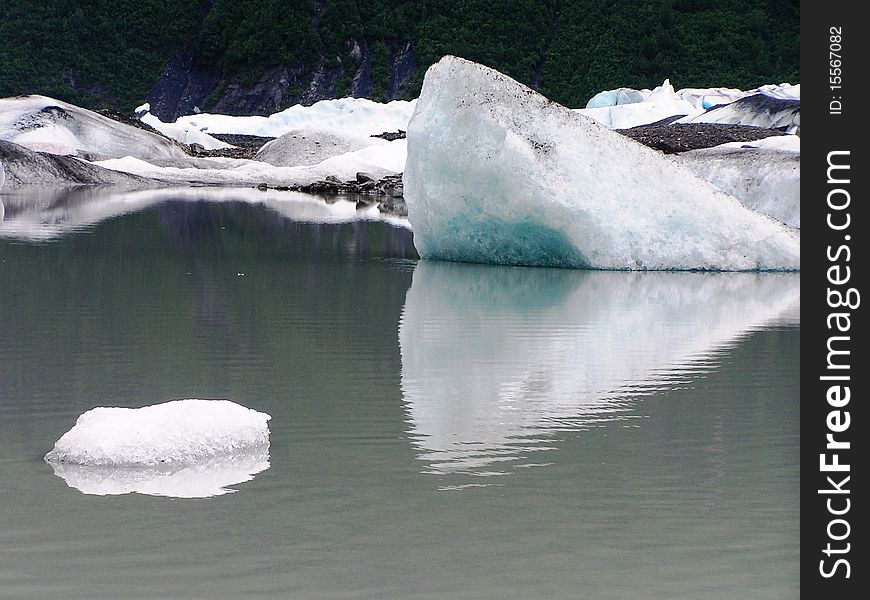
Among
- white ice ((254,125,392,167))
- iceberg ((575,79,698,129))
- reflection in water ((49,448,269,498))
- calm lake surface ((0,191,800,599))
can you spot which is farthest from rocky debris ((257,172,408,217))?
reflection in water ((49,448,269,498))

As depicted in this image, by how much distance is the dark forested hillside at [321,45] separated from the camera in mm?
73500

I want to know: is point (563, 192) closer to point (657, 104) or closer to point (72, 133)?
point (72, 133)

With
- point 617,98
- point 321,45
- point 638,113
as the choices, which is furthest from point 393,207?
point 321,45

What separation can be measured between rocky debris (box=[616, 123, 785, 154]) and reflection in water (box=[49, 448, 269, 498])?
66.9 feet

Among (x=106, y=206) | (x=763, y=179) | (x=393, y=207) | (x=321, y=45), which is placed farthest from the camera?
(x=321, y=45)

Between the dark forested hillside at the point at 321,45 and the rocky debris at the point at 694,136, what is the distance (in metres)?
44.8

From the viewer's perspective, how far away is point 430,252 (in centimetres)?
1029

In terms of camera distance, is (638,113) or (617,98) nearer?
(638,113)

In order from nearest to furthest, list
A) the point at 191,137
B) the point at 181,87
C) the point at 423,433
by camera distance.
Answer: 1. the point at 423,433
2. the point at 191,137
3. the point at 181,87

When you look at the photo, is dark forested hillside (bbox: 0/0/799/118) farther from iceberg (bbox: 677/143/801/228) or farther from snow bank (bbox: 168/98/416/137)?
iceberg (bbox: 677/143/801/228)

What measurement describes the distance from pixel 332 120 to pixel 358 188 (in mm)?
23686

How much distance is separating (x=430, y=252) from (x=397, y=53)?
7172 centimetres

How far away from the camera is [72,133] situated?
3186cm

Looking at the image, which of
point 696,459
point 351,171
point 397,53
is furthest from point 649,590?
point 397,53
